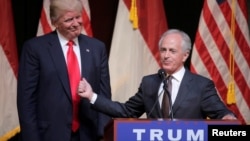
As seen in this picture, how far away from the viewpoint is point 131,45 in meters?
4.34

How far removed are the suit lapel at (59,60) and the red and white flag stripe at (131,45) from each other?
1.09 metres

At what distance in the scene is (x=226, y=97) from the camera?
4367 mm

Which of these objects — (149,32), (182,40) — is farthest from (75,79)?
(149,32)

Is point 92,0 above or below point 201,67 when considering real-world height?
above

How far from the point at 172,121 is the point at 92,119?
999 millimetres

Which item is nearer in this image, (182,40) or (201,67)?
(182,40)

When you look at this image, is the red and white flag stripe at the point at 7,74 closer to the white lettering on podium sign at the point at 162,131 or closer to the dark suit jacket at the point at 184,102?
the dark suit jacket at the point at 184,102

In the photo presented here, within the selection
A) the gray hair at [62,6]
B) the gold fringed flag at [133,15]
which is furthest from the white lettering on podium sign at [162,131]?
the gold fringed flag at [133,15]

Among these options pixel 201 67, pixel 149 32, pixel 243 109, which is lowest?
pixel 243 109

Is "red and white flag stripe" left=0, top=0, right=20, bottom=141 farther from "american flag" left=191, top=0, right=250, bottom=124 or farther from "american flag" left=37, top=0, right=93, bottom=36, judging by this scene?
"american flag" left=191, top=0, right=250, bottom=124

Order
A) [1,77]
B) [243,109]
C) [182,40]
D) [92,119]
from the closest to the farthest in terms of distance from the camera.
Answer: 1. [182,40]
2. [92,119]
3. [1,77]
4. [243,109]

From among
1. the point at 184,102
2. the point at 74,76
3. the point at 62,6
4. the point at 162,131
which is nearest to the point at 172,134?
the point at 162,131

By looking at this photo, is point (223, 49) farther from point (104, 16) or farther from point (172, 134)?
point (172, 134)

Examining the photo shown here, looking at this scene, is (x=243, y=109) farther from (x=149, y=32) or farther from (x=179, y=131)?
(x=179, y=131)
